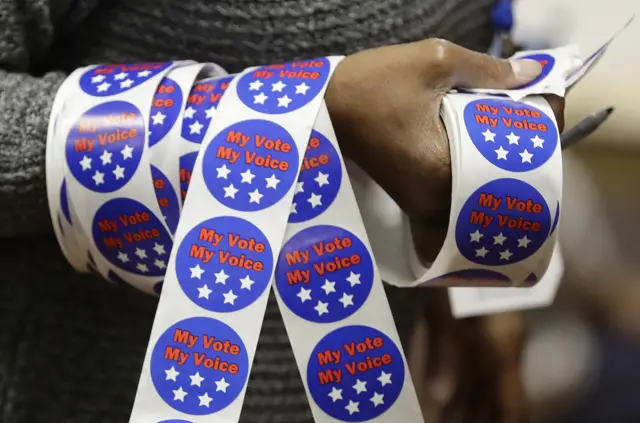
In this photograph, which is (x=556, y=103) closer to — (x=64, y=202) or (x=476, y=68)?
(x=476, y=68)

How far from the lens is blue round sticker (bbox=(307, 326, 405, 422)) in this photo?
406mm

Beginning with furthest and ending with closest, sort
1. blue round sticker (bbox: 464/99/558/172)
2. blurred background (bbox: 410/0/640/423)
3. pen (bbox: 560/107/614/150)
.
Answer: blurred background (bbox: 410/0/640/423) → pen (bbox: 560/107/614/150) → blue round sticker (bbox: 464/99/558/172)

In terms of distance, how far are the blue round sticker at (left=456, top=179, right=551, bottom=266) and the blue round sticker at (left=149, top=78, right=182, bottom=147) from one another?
0.17 metres

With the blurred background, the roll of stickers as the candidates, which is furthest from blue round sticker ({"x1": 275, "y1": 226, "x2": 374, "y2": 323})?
the blurred background

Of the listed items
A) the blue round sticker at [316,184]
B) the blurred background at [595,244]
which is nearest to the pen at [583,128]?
the blue round sticker at [316,184]

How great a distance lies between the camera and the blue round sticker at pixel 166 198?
1.33ft

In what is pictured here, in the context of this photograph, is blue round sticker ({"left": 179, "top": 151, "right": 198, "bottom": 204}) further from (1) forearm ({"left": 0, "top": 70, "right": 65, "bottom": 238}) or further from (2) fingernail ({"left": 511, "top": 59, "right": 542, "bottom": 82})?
(2) fingernail ({"left": 511, "top": 59, "right": 542, "bottom": 82})

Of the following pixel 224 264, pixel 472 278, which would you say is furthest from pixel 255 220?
pixel 472 278

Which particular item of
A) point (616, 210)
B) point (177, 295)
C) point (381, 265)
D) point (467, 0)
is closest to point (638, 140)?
point (616, 210)

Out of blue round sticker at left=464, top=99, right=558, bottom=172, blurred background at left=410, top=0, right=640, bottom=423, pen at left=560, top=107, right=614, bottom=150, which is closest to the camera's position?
blue round sticker at left=464, top=99, right=558, bottom=172

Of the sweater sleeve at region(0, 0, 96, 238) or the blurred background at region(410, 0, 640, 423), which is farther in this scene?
the blurred background at region(410, 0, 640, 423)

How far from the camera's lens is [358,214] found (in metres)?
0.41

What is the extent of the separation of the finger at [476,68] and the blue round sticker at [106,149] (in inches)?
6.7

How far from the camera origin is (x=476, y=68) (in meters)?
0.42
